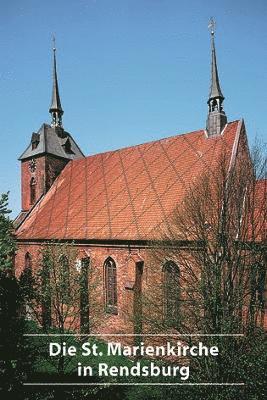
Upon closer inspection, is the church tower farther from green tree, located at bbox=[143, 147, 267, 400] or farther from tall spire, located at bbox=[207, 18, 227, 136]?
green tree, located at bbox=[143, 147, 267, 400]

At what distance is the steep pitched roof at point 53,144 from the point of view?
2627 cm

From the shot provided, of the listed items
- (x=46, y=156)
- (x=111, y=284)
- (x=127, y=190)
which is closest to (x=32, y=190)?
(x=46, y=156)

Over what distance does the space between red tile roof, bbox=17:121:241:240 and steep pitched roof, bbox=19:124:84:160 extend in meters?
2.79

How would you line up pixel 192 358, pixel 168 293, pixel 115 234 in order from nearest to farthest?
1. pixel 192 358
2. pixel 168 293
3. pixel 115 234

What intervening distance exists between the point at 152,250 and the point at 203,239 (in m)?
2.68

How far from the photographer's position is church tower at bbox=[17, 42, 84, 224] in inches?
1019

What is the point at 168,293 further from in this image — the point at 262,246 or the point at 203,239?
the point at 262,246

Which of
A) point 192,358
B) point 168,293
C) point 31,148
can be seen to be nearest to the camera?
point 192,358

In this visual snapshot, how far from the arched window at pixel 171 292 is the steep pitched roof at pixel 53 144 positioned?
15.8 m

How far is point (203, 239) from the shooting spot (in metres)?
11.8

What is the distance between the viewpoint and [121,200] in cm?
1939

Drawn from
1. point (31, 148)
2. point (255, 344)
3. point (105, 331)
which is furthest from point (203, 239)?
point (31, 148)

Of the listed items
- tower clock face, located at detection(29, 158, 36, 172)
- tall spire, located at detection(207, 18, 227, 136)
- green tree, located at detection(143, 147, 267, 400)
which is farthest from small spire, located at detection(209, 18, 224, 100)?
tower clock face, located at detection(29, 158, 36, 172)

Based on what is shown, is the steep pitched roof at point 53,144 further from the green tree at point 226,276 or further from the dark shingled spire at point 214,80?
Result: the green tree at point 226,276
